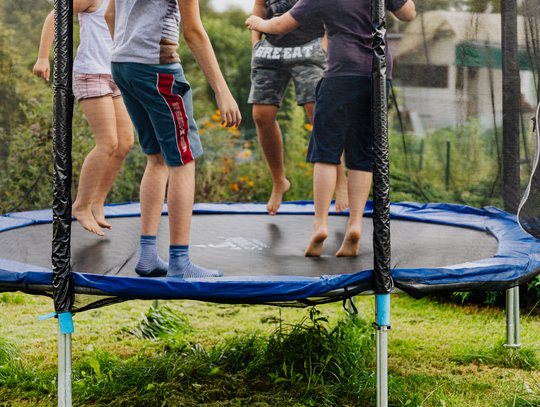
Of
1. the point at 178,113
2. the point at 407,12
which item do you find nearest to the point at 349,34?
the point at 407,12

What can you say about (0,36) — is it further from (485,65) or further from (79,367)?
(485,65)

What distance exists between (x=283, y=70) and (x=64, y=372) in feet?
5.63

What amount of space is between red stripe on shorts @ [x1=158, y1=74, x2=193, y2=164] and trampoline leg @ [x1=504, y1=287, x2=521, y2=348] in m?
1.39

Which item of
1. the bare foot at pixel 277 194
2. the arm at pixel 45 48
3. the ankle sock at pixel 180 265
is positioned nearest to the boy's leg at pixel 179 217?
the ankle sock at pixel 180 265

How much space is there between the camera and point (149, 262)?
1622mm

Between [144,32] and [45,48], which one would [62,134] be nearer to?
[144,32]

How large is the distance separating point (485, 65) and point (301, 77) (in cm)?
106

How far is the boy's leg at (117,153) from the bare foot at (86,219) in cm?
7

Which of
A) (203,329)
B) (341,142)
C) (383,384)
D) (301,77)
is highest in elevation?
(301,77)

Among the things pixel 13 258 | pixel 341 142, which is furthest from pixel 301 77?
pixel 13 258

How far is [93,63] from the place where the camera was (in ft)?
5.93

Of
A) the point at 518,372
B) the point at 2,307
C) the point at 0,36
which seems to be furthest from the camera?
the point at 2,307

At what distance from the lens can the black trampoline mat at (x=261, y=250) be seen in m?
1.73

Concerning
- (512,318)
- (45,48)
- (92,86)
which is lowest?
(512,318)
